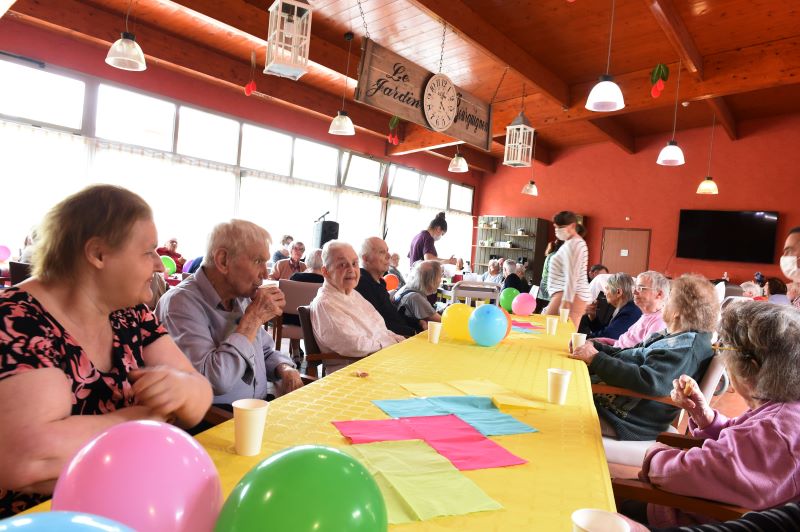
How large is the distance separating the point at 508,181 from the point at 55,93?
377 inches

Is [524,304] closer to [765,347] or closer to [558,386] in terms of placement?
[558,386]

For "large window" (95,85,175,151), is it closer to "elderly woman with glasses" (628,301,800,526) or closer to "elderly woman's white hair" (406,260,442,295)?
"elderly woman's white hair" (406,260,442,295)

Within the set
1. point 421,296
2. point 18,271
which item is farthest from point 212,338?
point 18,271

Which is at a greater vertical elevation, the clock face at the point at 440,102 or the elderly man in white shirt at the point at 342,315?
the clock face at the point at 440,102

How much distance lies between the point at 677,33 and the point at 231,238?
5.32 metres

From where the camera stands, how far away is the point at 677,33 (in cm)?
510

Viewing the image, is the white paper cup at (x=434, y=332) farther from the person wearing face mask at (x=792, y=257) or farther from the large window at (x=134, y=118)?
the large window at (x=134, y=118)

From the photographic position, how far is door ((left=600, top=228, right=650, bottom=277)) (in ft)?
34.2

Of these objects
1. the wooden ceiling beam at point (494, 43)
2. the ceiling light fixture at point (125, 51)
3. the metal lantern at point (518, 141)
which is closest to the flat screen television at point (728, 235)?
the wooden ceiling beam at point (494, 43)

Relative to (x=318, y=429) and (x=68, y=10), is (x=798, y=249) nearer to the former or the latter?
(x=318, y=429)

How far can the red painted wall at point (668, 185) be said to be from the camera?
895 centimetres

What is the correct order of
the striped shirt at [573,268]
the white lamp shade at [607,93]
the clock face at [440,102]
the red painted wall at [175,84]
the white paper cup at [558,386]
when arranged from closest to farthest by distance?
the white paper cup at [558,386] < the white lamp shade at [607,93] < the striped shirt at [573,268] < the clock face at [440,102] < the red painted wall at [175,84]

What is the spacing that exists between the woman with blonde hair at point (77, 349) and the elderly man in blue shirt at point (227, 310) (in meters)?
0.37

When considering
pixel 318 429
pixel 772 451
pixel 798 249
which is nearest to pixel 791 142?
pixel 798 249
